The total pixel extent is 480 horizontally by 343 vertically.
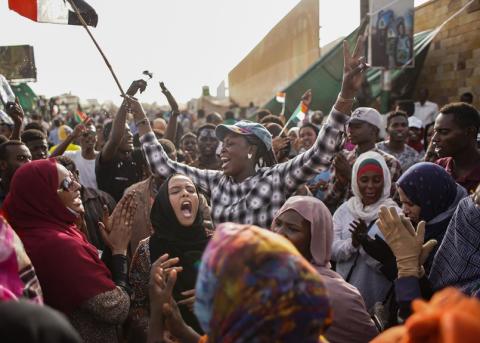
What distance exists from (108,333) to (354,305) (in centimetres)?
120

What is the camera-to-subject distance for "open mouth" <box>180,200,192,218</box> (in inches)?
119

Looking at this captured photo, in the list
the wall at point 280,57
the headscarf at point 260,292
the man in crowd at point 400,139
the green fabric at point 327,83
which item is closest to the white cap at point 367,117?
the man in crowd at point 400,139

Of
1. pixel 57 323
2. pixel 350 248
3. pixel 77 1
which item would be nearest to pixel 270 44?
pixel 77 1

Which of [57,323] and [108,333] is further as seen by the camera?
[108,333]

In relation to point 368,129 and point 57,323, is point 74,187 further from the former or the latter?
point 368,129

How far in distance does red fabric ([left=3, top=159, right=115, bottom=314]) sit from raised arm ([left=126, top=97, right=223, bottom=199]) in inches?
44.4

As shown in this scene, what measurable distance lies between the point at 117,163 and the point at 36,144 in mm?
762

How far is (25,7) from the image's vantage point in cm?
473

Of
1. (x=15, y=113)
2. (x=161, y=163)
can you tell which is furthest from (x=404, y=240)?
(x=15, y=113)

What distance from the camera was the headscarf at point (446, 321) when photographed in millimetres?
989

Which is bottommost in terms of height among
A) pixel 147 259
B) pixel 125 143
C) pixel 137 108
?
pixel 147 259

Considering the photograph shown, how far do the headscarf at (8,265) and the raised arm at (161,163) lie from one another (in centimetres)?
186

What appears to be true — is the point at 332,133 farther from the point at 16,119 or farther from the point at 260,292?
the point at 16,119

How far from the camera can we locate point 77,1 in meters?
4.80
